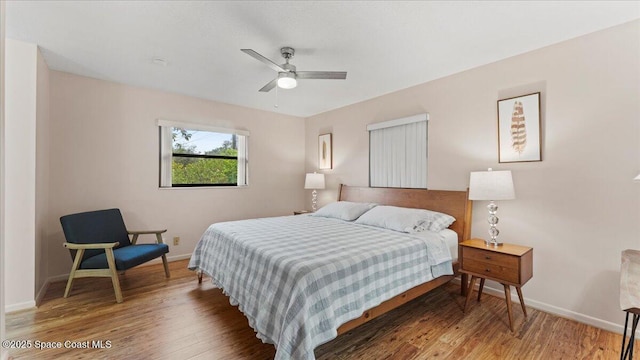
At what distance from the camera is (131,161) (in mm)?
3703

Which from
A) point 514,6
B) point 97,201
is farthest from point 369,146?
point 97,201

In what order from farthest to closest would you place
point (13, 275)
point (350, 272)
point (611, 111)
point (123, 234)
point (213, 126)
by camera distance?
point (213, 126) < point (123, 234) < point (13, 275) < point (611, 111) < point (350, 272)

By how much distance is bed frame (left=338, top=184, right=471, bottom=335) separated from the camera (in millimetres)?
2127

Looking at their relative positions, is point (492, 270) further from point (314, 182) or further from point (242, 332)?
point (314, 182)

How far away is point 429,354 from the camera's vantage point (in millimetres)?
1917

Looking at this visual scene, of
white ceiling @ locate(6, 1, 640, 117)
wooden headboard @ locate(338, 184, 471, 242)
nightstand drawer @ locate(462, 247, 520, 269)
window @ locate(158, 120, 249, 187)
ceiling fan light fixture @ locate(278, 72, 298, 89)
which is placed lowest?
nightstand drawer @ locate(462, 247, 520, 269)

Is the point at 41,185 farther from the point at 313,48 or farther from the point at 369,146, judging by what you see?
the point at 369,146

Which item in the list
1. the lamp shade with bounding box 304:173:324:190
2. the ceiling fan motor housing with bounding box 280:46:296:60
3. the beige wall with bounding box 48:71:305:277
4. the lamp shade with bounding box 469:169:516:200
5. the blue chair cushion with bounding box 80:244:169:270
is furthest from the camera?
the lamp shade with bounding box 304:173:324:190

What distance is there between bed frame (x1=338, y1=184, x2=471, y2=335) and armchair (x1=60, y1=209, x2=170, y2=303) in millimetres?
2372

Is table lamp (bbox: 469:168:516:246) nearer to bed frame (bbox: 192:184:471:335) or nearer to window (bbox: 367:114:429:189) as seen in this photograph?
bed frame (bbox: 192:184:471:335)

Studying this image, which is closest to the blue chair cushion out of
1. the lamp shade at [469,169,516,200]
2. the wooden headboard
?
the wooden headboard

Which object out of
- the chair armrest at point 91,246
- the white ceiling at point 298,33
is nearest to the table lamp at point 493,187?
the white ceiling at point 298,33

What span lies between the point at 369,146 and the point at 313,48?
1.98 meters

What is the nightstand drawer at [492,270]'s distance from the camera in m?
2.26
